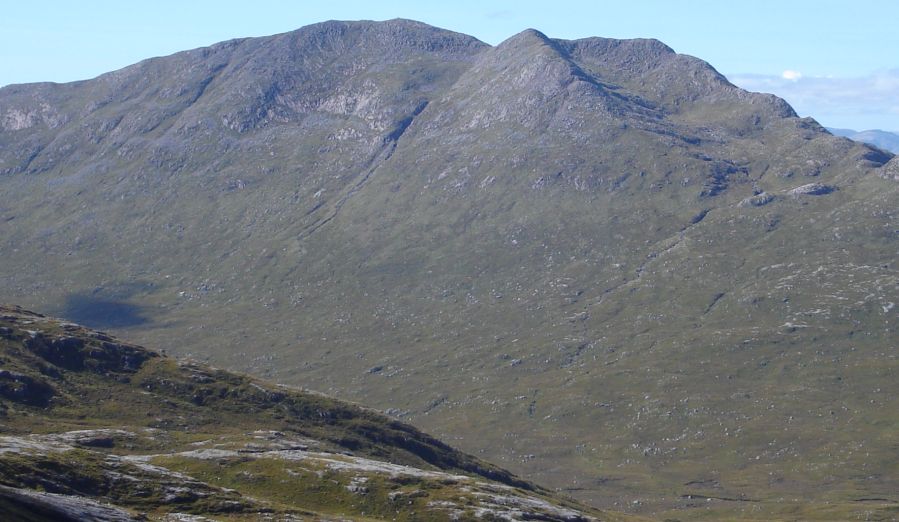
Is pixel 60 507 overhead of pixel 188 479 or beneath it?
beneath

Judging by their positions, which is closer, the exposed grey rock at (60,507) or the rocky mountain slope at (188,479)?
the exposed grey rock at (60,507)

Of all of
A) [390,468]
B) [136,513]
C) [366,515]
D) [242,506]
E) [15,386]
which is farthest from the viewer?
[15,386]

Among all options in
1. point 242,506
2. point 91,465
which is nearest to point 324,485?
point 242,506

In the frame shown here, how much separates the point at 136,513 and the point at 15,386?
264ft

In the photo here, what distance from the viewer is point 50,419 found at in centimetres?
19038

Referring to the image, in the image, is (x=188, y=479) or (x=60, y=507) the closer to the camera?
(x=60, y=507)

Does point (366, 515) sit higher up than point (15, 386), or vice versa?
point (15, 386)

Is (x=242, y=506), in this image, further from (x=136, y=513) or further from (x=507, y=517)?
(x=507, y=517)

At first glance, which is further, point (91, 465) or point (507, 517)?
point (507, 517)

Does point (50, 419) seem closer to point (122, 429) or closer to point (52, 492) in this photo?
point (122, 429)

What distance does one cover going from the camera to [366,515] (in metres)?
161

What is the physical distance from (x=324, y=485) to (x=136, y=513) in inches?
1772

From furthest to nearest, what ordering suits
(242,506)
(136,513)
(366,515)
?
(366,515) → (242,506) → (136,513)

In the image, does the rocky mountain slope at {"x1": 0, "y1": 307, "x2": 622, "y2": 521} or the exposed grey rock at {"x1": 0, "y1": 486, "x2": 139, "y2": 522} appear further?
the rocky mountain slope at {"x1": 0, "y1": 307, "x2": 622, "y2": 521}
